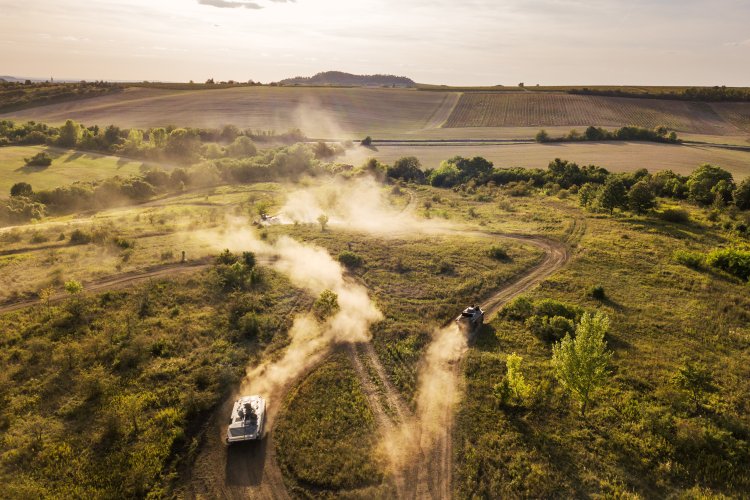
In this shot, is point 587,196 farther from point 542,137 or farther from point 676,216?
point 542,137

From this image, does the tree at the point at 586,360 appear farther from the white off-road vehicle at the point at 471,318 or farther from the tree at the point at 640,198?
the tree at the point at 640,198

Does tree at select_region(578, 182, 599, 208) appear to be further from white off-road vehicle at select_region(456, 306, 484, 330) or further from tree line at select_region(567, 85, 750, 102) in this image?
tree line at select_region(567, 85, 750, 102)

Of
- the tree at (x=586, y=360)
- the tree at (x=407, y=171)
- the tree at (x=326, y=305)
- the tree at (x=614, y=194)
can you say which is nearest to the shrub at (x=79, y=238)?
the tree at (x=326, y=305)

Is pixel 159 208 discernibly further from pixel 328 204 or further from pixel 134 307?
pixel 134 307

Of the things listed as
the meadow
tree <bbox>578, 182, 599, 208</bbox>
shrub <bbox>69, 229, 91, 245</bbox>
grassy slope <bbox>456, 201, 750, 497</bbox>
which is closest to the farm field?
tree <bbox>578, 182, 599, 208</bbox>

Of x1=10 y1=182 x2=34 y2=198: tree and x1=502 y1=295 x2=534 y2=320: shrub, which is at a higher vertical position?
x1=10 y1=182 x2=34 y2=198: tree

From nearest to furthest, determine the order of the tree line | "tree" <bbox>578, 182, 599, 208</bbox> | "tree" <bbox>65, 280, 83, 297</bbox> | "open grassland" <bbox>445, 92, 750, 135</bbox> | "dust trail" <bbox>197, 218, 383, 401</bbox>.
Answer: "dust trail" <bbox>197, 218, 383, 401</bbox> < "tree" <bbox>65, 280, 83, 297</bbox> < "tree" <bbox>578, 182, 599, 208</bbox> < "open grassland" <bbox>445, 92, 750, 135</bbox> < the tree line

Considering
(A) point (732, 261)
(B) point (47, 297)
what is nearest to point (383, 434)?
(B) point (47, 297)
